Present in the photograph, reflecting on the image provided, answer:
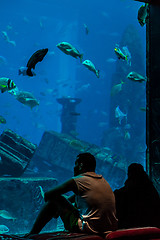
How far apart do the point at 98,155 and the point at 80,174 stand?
404 inches

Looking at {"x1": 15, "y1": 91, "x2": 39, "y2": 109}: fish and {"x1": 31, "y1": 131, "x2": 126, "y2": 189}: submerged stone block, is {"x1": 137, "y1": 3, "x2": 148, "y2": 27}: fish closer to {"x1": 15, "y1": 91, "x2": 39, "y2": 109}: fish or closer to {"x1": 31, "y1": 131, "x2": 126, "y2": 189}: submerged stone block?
{"x1": 15, "y1": 91, "x2": 39, "y2": 109}: fish

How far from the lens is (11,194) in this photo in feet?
23.0

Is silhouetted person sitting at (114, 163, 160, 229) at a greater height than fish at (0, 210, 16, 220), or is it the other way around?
silhouetted person sitting at (114, 163, 160, 229)

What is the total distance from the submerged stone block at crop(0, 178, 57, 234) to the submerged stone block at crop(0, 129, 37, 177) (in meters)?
0.76

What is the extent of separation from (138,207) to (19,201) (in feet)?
17.3

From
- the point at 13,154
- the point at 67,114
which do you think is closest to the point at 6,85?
the point at 13,154

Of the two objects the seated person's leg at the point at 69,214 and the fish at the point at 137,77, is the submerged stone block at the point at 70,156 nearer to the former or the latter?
the fish at the point at 137,77

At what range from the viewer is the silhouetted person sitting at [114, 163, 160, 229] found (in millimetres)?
2664

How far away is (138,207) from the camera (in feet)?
8.73

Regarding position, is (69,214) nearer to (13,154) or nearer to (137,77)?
(137,77)

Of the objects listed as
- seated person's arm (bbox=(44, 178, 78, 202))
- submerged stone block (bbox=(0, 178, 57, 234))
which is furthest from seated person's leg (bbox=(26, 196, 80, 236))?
submerged stone block (bbox=(0, 178, 57, 234))

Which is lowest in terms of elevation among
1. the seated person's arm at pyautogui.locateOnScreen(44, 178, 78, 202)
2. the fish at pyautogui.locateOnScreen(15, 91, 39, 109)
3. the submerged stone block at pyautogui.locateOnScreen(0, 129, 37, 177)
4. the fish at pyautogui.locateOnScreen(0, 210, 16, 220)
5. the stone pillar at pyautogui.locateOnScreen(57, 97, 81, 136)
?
the fish at pyautogui.locateOnScreen(0, 210, 16, 220)

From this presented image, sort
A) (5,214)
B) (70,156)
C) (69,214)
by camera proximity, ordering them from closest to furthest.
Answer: (69,214) < (5,214) < (70,156)

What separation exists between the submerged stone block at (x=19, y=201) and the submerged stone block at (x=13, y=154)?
0.76m
